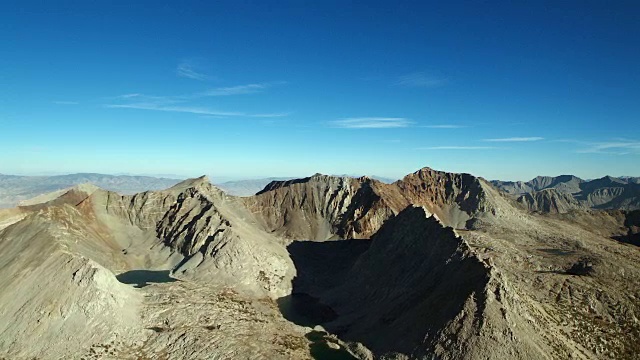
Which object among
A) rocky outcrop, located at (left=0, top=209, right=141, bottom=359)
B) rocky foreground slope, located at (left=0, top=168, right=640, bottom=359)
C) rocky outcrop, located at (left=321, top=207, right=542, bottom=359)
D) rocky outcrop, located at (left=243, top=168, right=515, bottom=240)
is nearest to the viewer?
rocky outcrop, located at (left=321, top=207, right=542, bottom=359)

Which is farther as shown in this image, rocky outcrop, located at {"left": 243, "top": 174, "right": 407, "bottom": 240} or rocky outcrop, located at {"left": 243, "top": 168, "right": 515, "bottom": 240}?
rocky outcrop, located at {"left": 243, "top": 168, "right": 515, "bottom": 240}

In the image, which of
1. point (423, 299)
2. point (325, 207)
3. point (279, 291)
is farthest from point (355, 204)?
point (423, 299)

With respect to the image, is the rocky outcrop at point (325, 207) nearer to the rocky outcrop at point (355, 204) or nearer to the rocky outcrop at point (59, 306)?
the rocky outcrop at point (355, 204)

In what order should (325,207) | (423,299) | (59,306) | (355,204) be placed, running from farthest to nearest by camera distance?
(325,207) → (355,204) → (423,299) → (59,306)

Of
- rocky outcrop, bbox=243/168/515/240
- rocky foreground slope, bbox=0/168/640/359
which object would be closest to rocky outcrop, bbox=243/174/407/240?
rocky outcrop, bbox=243/168/515/240

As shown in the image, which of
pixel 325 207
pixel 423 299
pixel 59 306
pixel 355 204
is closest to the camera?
pixel 59 306

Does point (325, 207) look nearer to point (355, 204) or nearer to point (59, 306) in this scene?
point (355, 204)

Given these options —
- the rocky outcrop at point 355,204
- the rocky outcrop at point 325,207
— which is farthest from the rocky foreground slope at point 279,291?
the rocky outcrop at point 355,204

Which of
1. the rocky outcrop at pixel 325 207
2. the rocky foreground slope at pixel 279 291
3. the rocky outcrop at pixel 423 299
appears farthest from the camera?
the rocky outcrop at pixel 325 207

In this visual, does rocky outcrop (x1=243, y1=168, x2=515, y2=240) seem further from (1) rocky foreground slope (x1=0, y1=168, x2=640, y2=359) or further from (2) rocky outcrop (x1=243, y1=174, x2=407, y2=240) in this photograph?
(1) rocky foreground slope (x1=0, y1=168, x2=640, y2=359)
